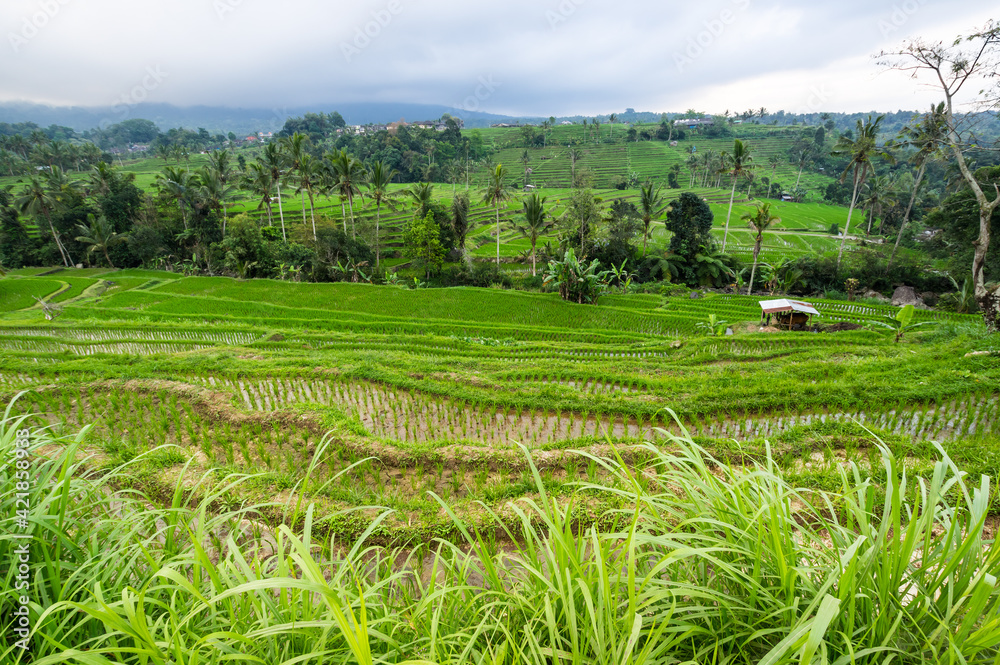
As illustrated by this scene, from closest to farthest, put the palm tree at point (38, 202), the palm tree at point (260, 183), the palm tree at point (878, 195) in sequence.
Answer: the palm tree at point (260, 183), the palm tree at point (38, 202), the palm tree at point (878, 195)

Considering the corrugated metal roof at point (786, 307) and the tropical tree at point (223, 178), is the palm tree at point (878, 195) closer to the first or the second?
the corrugated metal roof at point (786, 307)

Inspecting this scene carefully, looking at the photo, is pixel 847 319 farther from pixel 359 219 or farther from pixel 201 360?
pixel 359 219

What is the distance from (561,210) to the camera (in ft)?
163

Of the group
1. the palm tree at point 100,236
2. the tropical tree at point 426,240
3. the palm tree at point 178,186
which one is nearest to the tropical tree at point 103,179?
the palm tree at point 100,236

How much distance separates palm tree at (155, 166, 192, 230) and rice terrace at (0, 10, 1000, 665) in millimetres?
435

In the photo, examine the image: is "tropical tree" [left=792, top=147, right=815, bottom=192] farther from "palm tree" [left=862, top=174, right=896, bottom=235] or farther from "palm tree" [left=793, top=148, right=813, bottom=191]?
"palm tree" [left=862, top=174, right=896, bottom=235]

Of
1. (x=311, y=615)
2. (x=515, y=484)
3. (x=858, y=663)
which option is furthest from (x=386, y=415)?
(x=858, y=663)

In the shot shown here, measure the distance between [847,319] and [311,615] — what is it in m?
23.4

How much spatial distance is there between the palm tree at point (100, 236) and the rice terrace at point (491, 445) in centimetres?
36

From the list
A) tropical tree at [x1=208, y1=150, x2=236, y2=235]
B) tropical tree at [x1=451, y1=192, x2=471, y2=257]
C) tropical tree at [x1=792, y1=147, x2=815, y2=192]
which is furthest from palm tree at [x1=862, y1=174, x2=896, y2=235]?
tropical tree at [x1=208, y1=150, x2=236, y2=235]

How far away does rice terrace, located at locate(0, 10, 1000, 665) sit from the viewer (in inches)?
68.9

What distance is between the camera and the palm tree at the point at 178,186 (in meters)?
33.2

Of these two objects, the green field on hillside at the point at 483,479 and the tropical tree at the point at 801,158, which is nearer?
the green field on hillside at the point at 483,479

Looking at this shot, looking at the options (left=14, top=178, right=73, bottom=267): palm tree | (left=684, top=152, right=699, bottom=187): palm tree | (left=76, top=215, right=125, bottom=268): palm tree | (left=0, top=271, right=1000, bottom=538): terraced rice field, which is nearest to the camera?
(left=0, top=271, right=1000, bottom=538): terraced rice field
